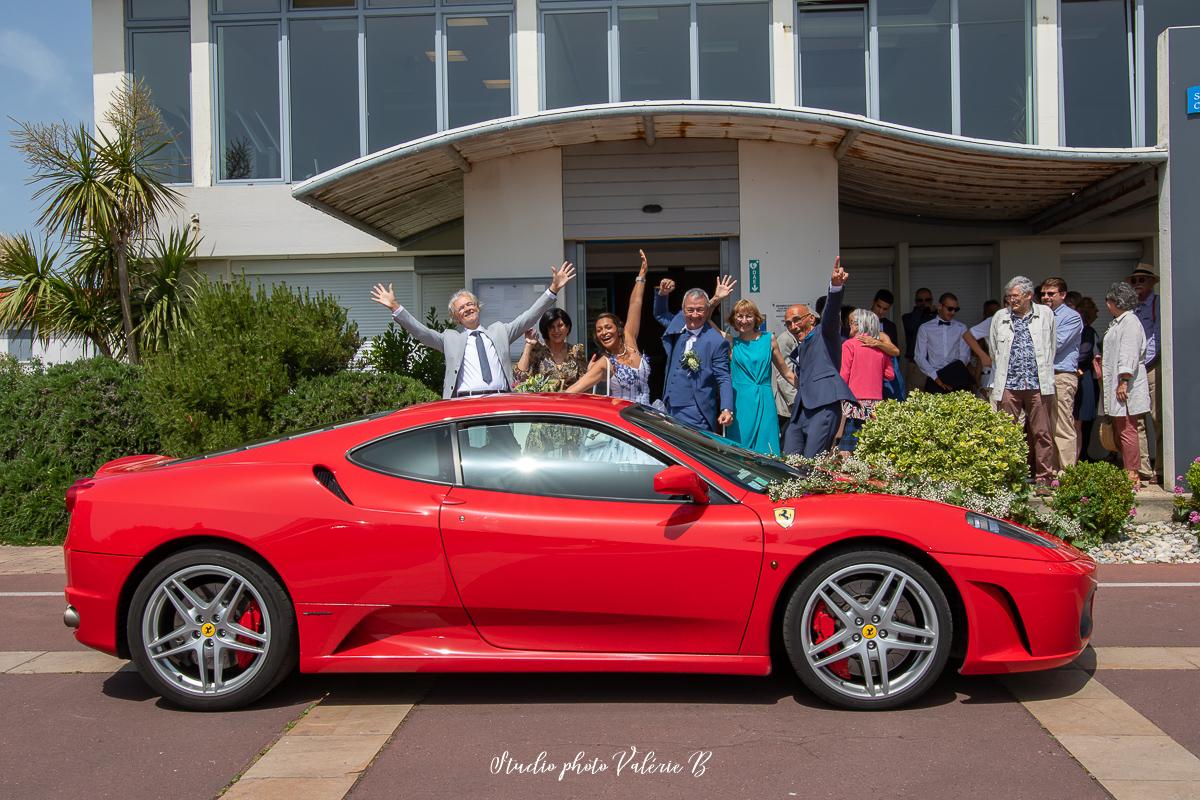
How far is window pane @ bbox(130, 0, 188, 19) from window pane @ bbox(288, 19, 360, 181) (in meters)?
1.70

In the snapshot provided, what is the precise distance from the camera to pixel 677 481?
4.42 meters

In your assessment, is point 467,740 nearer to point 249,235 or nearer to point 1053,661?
point 1053,661

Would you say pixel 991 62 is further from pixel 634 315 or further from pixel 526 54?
pixel 634 315

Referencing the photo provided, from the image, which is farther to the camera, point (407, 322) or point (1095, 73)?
point (1095, 73)

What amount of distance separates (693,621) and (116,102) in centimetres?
1309

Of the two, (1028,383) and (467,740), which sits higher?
(1028,383)

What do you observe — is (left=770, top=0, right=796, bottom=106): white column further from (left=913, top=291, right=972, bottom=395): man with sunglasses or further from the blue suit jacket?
the blue suit jacket

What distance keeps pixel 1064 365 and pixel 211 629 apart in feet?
26.3

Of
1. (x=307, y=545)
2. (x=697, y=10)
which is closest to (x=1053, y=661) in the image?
(x=307, y=545)

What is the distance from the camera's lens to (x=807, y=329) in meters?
8.27

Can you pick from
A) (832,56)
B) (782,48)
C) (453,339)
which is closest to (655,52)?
(782,48)

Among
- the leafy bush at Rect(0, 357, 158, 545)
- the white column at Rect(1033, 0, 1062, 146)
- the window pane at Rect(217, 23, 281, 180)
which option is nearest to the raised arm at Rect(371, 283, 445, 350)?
the leafy bush at Rect(0, 357, 158, 545)

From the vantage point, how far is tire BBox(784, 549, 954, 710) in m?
4.44

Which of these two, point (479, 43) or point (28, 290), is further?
point (479, 43)
